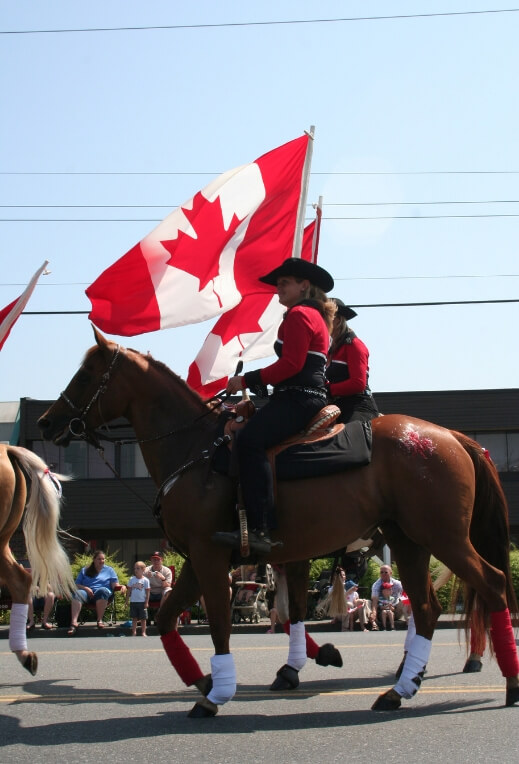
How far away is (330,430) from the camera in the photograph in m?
7.23

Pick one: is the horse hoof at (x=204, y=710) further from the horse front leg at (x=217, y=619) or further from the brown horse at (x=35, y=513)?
the brown horse at (x=35, y=513)

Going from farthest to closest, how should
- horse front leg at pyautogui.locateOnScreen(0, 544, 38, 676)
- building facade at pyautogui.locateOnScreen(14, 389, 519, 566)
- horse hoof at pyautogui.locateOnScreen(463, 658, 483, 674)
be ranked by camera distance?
1. building facade at pyautogui.locateOnScreen(14, 389, 519, 566)
2. horse hoof at pyautogui.locateOnScreen(463, 658, 483, 674)
3. horse front leg at pyautogui.locateOnScreen(0, 544, 38, 676)

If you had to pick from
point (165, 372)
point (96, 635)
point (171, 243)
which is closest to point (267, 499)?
point (165, 372)

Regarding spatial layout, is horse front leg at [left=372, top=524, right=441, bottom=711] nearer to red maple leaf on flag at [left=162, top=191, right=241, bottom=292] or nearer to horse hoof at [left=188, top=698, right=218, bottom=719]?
horse hoof at [left=188, top=698, right=218, bottom=719]

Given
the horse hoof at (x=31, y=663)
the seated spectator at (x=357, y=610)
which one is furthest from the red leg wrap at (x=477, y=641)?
the seated spectator at (x=357, y=610)

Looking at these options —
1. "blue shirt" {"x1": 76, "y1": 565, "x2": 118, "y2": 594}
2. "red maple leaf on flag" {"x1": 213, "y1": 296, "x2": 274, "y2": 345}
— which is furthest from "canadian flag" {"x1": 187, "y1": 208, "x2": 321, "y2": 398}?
"blue shirt" {"x1": 76, "y1": 565, "x2": 118, "y2": 594}

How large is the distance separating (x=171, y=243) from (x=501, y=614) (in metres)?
5.25

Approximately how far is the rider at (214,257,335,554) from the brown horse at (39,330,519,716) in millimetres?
254

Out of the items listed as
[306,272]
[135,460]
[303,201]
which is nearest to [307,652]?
[306,272]

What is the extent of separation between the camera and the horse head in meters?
7.65

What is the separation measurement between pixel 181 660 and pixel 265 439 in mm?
1799

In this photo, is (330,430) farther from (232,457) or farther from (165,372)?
(165,372)

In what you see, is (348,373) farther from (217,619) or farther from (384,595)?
(384,595)

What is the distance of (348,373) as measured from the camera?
8.60m
